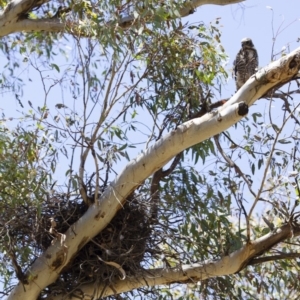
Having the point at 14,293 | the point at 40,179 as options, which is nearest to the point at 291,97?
the point at 40,179

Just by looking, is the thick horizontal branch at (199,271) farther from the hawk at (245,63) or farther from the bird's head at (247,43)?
the bird's head at (247,43)

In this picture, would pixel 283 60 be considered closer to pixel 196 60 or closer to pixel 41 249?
pixel 196 60

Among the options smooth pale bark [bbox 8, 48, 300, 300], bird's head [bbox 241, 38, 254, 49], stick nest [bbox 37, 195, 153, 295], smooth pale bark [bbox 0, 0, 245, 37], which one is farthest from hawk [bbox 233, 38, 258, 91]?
smooth pale bark [bbox 8, 48, 300, 300]

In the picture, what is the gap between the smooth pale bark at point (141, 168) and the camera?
14.2 feet

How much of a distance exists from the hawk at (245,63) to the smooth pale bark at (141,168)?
2005 mm

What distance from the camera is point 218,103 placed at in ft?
15.9

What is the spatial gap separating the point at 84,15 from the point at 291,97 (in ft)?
4.80

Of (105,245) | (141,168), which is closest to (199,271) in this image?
(105,245)

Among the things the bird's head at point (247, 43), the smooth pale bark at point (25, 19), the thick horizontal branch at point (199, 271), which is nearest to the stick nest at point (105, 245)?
the thick horizontal branch at point (199, 271)

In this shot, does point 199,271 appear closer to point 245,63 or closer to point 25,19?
point 25,19

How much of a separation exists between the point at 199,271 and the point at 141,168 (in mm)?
693

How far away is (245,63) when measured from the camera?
21.7 feet

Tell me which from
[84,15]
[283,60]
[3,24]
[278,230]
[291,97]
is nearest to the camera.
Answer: [283,60]

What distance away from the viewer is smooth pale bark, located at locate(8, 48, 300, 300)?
14.2ft
